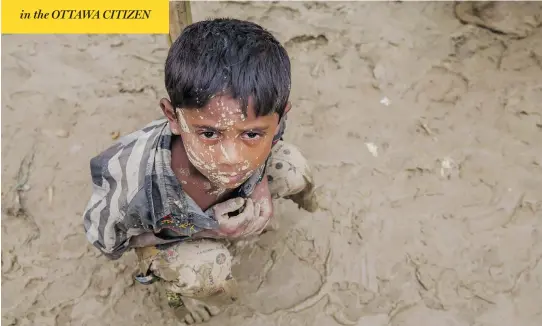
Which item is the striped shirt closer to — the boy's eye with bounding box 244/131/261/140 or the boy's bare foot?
the boy's eye with bounding box 244/131/261/140

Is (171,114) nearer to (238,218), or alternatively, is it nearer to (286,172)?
(238,218)

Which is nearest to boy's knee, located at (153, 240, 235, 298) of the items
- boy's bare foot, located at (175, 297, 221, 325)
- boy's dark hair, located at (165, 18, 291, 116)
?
boy's bare foot, located at (175, 297, 221, 325)

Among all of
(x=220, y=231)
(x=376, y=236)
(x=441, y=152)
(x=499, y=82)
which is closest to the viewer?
(x=220, y=231)

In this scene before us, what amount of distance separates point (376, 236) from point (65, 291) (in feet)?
3.79

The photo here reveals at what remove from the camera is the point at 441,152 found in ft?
7.72

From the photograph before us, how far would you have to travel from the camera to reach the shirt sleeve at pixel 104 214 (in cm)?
152

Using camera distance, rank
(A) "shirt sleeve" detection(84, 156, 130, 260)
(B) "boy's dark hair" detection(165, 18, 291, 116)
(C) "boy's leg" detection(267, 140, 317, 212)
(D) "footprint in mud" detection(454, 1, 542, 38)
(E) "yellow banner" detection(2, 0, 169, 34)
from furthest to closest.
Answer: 1. (D) "footprint in mud" detection(454, 1, 542, 38)
2. (E) "yellow banner" detection(2, 0, 169, 34)
3. (C) "boy's leg" detection(267, 140, 317, 212)
4. (A) "shirt sleeve" detection(84, 156, 130, 260)
5. (B) "boy's dark hair" detection(165, 18, 291, 116)

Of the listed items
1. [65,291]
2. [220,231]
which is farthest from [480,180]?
[65,291]

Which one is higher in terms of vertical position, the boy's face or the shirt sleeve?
the boy's face

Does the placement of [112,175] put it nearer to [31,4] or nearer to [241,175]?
[241,175]

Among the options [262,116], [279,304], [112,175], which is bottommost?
[279,304]

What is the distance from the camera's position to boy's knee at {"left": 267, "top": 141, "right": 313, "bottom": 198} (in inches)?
72.4

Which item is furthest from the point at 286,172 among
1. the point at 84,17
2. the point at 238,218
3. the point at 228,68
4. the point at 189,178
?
the point at 84,17

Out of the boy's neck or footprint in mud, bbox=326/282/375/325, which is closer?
the boy's neck
